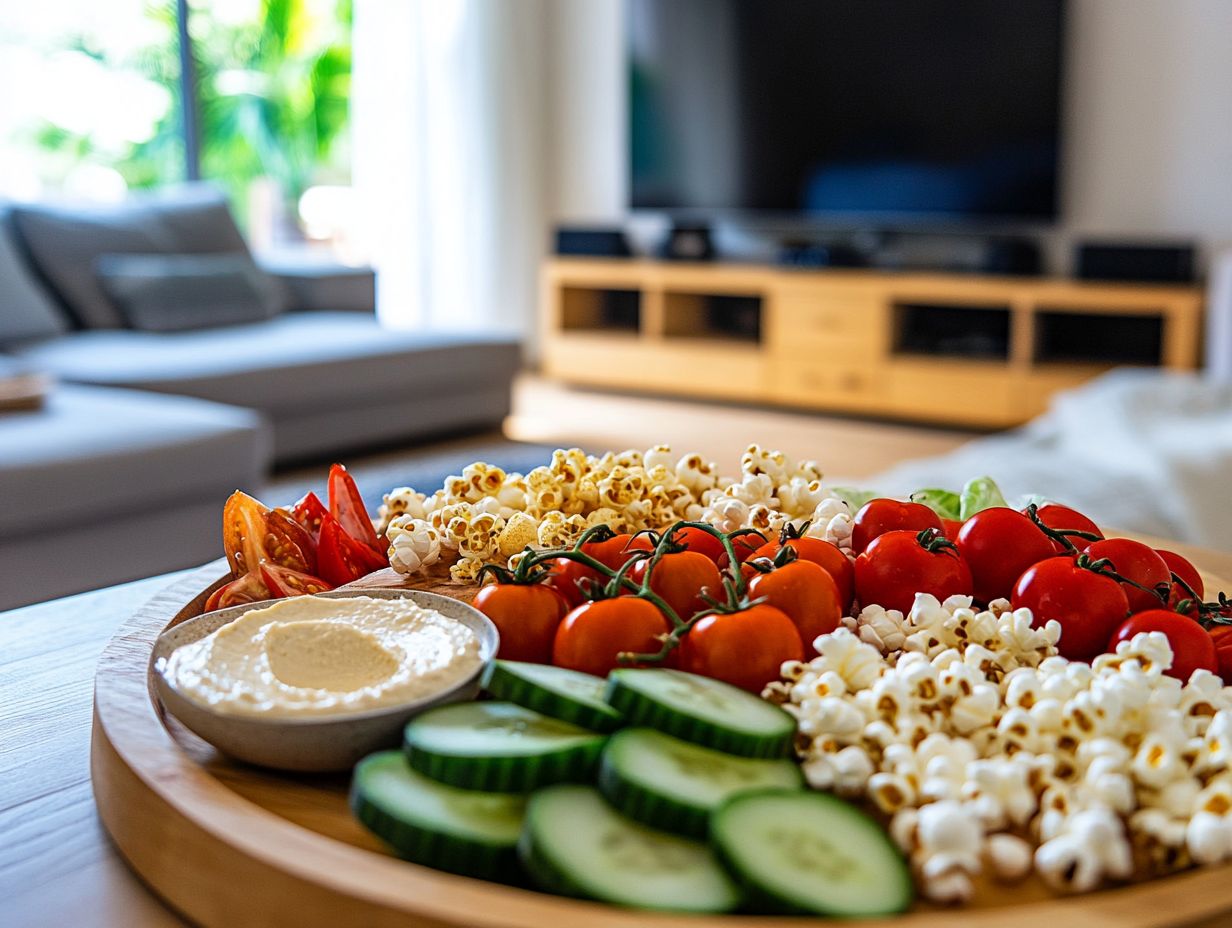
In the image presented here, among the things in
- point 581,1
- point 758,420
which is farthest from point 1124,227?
point 581,1

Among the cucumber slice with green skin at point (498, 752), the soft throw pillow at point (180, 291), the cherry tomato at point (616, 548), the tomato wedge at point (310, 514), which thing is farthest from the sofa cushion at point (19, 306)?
the cucumber slice with green skin at point (498, 752)

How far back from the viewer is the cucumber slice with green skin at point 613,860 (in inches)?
22.5

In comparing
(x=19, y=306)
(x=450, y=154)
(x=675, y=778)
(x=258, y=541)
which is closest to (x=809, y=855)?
(x=675, y=778)

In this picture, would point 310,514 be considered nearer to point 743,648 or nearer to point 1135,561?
point 743,648

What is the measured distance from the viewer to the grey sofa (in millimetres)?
2553

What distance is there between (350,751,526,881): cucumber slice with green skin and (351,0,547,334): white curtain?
5.32 metres

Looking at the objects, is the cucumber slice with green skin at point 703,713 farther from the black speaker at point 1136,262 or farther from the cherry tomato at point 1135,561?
the black speaker at point 1136,262

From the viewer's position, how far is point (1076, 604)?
84 cm

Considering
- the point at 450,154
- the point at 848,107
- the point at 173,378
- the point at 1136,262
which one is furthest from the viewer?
the point at 450,154

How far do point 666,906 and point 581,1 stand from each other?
6.13m

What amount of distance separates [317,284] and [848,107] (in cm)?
218

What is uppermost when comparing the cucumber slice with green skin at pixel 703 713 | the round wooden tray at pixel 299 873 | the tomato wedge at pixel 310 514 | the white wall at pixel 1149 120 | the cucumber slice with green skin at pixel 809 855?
the white wall at pixel 1149 120

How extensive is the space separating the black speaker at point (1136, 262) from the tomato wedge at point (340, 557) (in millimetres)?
4044

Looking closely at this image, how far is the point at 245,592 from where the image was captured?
0.96 metres
